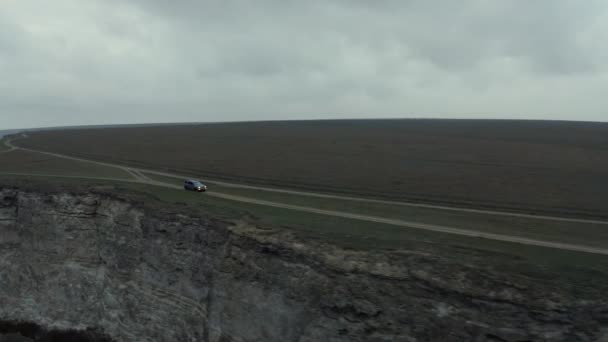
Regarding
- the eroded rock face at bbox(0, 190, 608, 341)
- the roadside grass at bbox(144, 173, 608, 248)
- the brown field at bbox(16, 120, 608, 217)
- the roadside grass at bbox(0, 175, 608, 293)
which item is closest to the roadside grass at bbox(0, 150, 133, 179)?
the brown field at bbox(16, 120, 608, 217)

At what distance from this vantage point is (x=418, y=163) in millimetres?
47844

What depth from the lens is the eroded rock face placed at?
10789mm

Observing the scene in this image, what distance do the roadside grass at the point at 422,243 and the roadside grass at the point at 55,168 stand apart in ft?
58.0

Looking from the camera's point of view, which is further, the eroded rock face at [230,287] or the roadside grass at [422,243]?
the roadside grass at [422,243]

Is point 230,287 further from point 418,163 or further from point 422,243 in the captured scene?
point 418,163

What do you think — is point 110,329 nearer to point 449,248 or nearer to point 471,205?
point 449,248

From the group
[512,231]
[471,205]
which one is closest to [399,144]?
[471,205]

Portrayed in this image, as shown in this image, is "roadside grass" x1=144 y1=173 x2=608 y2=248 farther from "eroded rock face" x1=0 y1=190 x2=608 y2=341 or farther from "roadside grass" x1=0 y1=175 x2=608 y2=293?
"eroded rock face" x1=0 y1=190 x2=608 y2=341

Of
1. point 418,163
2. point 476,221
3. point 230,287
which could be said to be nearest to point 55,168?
point 230,287

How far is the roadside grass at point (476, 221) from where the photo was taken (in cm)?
1937

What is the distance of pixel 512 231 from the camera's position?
2025cm

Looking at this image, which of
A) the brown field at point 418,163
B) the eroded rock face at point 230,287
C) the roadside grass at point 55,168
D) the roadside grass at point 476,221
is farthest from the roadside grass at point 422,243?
the roadside grass at point 55,168

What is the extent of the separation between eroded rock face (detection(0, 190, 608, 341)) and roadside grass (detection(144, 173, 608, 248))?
9667 mm

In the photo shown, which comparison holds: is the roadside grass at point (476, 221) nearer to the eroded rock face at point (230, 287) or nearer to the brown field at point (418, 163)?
the brown field at point (418, 163)
